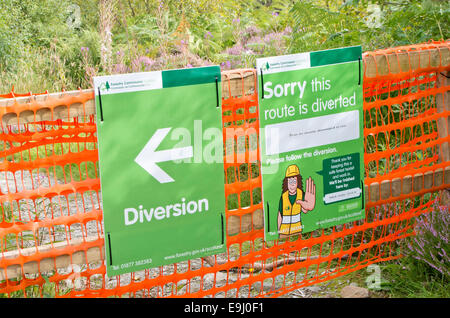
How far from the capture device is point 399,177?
3.76 m

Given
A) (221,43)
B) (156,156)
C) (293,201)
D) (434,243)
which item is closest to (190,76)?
(156,156)

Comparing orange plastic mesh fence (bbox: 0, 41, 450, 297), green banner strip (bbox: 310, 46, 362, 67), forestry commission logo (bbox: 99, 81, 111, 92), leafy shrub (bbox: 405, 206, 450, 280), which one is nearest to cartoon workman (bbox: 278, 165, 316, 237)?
orange plastic mesh fence (bbox: 0, 41, 450, 297)

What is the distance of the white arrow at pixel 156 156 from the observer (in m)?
2.83

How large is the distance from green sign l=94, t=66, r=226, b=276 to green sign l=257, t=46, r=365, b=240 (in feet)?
0.94

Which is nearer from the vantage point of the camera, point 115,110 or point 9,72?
point 115,110

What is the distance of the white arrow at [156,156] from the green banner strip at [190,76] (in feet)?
0.74

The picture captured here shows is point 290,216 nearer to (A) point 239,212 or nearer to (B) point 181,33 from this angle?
(A) point 239,212

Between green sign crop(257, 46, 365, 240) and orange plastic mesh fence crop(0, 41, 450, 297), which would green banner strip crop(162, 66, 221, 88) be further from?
green sign crop(257, 46, 365, 240)

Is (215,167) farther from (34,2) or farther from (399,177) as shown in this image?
(34,2)

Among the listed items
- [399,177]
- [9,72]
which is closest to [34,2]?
[9,72]

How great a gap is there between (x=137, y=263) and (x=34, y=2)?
1151cm

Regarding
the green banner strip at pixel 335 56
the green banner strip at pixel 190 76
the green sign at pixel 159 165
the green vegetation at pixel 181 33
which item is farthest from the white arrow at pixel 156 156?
the green vegetation at pixel 181 33

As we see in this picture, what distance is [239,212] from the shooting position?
3.23 m

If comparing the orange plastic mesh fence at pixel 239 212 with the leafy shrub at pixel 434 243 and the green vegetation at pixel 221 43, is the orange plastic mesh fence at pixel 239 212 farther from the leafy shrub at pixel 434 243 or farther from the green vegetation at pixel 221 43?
the leafy shrub at pixel 434 243
